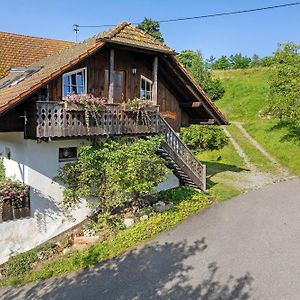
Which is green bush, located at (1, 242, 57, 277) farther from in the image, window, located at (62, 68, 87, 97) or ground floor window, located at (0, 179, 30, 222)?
window, located at (62, 68, 87, 97)

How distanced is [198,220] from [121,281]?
4.45m

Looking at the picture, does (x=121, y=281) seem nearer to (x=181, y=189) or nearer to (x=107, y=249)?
(x=107, y=249)

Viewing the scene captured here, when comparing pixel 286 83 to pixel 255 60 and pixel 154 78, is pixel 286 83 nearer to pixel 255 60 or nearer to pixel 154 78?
pixel 154 78

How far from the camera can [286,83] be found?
939 inches

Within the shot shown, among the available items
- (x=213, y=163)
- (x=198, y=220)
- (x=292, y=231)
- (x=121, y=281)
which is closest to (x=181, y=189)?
(x=198, y=220)

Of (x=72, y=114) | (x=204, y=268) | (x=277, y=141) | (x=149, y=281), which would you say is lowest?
(x=149, y=281)

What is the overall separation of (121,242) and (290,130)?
20.9m

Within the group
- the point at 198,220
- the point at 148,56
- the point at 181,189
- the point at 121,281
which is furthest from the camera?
the point at 181,189

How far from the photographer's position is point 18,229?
11000 mm

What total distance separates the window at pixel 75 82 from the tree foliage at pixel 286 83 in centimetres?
1457

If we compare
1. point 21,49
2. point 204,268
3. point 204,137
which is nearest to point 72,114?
point 204,268

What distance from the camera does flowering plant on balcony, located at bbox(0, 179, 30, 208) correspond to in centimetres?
1058

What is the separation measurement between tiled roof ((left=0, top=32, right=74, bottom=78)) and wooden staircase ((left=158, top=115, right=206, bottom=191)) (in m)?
8.56

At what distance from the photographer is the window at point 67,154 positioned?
12.2m
